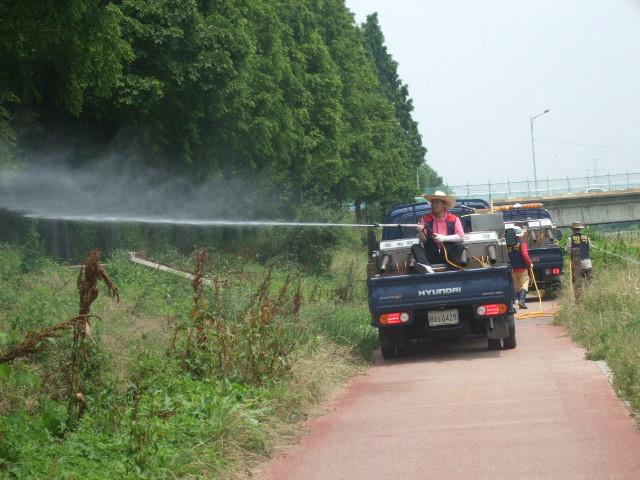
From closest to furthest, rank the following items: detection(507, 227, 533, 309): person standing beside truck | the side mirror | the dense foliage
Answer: the dense foliage, the side mirror, detection(507, 227, 533, 309): person standing beside truck

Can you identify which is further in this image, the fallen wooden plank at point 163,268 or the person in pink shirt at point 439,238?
the fallen wooden plank at point 163,268

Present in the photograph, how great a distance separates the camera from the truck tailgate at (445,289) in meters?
14.7

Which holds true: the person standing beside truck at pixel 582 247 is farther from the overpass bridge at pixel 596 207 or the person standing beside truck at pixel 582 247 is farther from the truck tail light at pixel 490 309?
the overpass bridge at pixel 596 207

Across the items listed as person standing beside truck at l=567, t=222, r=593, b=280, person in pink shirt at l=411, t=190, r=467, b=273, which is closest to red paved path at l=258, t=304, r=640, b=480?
person in pink shirt at l=411, t=190, r=467, b=273

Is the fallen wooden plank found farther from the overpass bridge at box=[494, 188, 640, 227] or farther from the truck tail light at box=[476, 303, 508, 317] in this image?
the overpass bridge at box=[494, 188, 640, 227]

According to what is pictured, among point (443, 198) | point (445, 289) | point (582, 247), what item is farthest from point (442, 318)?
point (582, 247)

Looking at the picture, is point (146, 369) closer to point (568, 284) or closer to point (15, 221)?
point (568, 284)

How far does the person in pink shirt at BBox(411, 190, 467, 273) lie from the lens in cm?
1519

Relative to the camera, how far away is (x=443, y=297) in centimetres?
1470

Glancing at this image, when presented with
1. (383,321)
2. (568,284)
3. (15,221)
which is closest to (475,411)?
(383,321)

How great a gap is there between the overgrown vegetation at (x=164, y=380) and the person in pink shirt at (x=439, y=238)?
5.44 ft

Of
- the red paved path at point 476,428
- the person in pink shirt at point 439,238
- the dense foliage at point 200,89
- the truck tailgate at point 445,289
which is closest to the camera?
the red paved path at point 476,428

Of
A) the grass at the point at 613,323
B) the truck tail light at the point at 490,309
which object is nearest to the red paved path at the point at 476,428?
the grass at the point at 613,323

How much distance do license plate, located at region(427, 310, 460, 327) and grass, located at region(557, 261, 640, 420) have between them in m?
1.85
